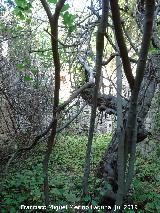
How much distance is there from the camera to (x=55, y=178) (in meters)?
6.25

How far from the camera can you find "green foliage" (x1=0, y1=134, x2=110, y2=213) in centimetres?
470

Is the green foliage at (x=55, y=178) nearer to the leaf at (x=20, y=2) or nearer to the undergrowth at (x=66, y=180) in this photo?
the undergrowth at (x=66, y=180)

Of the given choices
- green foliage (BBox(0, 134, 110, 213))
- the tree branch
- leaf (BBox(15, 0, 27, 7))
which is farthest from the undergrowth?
leaf (BBox(15, 0, 27, 7))

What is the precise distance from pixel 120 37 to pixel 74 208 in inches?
121

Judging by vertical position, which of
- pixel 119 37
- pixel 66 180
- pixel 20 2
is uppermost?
pixel 20 2

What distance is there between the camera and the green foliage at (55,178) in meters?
4.70

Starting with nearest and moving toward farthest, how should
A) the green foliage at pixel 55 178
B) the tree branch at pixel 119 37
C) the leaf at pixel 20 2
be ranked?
the tree branch at pixel 119 37
the leaf at pixel 20 2
the green foliage at pixel 55 178

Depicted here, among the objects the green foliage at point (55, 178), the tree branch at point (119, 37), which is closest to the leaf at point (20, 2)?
the tree branch at point (119, 37)

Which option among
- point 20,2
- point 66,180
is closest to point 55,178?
point 66,180

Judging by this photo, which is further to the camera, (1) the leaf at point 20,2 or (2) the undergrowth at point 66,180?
(2) the undergrowth at point 66,180

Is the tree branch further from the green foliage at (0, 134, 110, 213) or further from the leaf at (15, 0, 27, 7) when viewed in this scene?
the green foliage at (0, 134, 110, 213)

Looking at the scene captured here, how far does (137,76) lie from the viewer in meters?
2.00

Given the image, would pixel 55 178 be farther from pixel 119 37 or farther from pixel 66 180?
pixel 119 37

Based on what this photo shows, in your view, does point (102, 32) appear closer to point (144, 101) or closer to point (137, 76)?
point (137, 76)
